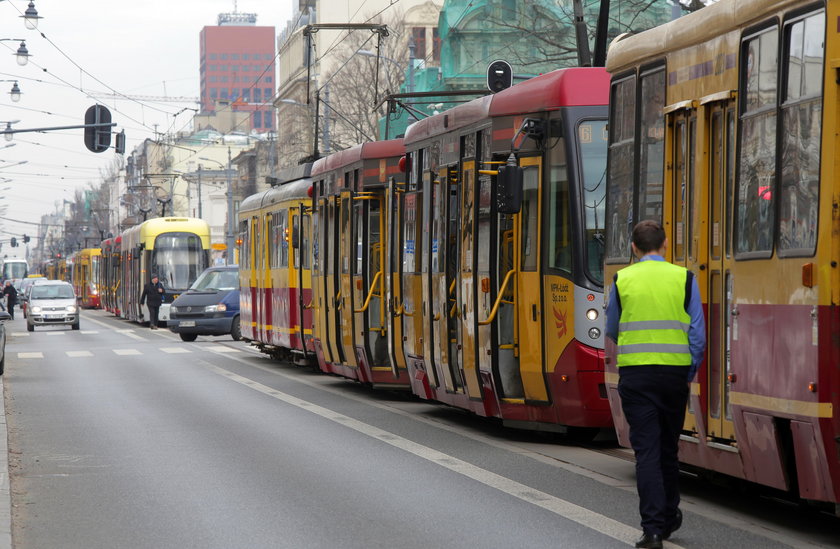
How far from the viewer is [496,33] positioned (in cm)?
5453

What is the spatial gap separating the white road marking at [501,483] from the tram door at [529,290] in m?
1.00

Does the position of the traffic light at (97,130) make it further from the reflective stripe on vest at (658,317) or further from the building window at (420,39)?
the building window at (420,39)

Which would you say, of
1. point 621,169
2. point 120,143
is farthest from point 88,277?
point 621,169

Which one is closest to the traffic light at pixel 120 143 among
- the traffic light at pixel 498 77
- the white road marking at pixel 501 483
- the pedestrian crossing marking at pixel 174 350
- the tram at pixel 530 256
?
the pedestrian crossing marking at pixel 174 350

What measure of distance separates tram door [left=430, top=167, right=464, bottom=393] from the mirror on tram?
198 cm

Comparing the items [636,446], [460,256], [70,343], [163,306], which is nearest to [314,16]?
[163,306]

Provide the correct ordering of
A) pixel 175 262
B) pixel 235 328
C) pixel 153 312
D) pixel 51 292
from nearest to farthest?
pixel 235 328 < pixel 153 312 < pixel 175 262 < pixel 51 292

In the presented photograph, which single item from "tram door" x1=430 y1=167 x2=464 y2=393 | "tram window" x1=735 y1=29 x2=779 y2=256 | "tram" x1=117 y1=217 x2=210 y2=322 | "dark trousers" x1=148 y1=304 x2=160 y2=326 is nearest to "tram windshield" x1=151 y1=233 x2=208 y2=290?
"tram" x1=117 y1=217 x2=210 y2=322

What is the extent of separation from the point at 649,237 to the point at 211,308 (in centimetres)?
2896

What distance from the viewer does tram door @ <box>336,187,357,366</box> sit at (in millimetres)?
19109

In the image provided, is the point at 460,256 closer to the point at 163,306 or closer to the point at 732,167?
the point at 732,167

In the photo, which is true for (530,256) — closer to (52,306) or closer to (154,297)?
(154,297)

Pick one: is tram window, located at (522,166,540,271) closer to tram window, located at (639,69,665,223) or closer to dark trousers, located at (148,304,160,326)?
tram window, located at (639,69,665,223)

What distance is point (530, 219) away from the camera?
42.9 ft
